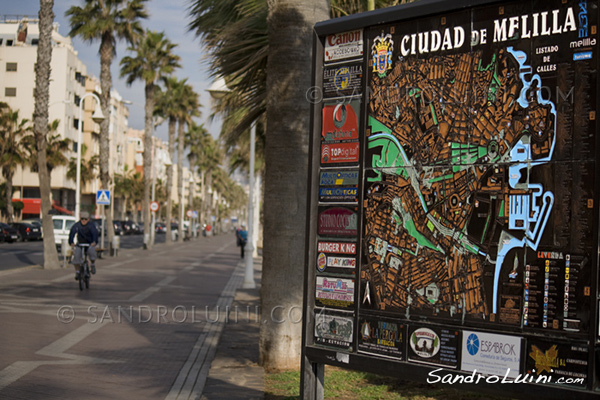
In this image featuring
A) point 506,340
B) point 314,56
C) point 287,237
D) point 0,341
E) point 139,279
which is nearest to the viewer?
point 506,340

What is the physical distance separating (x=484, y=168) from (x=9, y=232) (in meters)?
50.9

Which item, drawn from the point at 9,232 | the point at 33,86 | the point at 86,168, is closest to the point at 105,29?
the point at 9,232

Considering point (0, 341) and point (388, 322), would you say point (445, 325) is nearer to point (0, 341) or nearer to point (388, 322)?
point (388, 322)

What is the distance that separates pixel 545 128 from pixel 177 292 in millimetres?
15320

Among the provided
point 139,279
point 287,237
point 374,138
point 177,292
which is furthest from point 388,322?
point 139,279

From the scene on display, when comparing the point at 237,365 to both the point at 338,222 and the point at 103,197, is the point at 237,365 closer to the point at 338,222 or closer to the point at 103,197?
the point at 338,222

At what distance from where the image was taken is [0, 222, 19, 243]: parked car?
50.4 m

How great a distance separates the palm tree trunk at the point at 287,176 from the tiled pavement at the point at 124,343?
0.58 meters

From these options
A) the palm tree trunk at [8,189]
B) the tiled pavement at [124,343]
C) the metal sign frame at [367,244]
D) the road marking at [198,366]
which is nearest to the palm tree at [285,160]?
the tiled pavement at [124,343]

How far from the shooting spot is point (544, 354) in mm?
4203

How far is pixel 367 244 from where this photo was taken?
5.14 meters

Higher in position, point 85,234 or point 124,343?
point 85,234

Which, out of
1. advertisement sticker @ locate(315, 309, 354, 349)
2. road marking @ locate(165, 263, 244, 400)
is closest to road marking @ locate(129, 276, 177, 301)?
road marking @ locate(165, 263, 244, 400)

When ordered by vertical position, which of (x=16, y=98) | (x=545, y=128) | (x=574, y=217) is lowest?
(x=574, y=217)
